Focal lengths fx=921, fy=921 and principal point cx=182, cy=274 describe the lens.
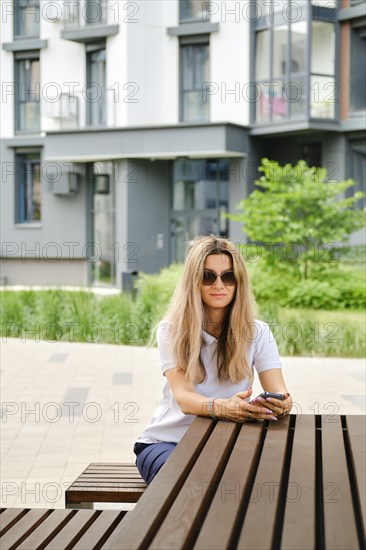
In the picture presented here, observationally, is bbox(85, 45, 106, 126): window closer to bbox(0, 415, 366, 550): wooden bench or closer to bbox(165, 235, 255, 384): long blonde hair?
bbox(165, 235, 255, 384): long blonde hair

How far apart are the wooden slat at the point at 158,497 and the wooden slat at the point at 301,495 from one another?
34cm

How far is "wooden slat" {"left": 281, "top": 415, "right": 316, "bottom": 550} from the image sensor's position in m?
2.30

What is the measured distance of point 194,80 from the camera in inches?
1033

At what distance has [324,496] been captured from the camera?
2.73 meters

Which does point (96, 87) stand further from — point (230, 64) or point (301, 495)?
point (301, 495)

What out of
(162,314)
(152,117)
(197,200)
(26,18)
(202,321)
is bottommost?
(162,314)

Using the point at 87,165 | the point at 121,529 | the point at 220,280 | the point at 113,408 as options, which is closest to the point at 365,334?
the point at 113,408

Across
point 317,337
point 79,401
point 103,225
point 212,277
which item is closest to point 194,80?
point 103,225

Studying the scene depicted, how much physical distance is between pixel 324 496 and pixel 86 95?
2543 centimetres

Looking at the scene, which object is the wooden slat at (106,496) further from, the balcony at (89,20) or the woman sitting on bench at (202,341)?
the balcony at (89,20)

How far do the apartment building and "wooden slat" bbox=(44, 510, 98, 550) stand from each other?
1941 cm

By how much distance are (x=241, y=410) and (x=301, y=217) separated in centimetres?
1597

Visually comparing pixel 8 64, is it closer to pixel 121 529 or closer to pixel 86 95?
pixel 86 95

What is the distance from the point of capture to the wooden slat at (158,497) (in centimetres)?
230
